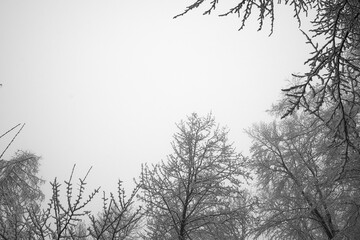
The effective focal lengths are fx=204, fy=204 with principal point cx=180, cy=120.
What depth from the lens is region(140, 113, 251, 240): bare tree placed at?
197 inches

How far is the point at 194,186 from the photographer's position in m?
5.04

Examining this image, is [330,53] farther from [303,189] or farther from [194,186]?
[303,189]

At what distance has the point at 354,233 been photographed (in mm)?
3824

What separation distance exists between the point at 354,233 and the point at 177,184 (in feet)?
12.4

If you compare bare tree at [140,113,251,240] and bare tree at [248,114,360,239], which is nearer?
bare tree at [248,114,360,239]

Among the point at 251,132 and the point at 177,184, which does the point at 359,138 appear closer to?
the point at 177,184

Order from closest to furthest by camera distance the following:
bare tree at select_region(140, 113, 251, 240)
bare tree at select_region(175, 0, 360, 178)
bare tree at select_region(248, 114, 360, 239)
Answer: bare tree at select_region(175, 0, 360, 178) → bare tree at select_region(248, 114, 360, 239) → bare tree at select_region(140, 113, 251, 240)

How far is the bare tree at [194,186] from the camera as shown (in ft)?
16.4

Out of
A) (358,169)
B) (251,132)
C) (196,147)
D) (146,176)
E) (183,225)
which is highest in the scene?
(251,132)

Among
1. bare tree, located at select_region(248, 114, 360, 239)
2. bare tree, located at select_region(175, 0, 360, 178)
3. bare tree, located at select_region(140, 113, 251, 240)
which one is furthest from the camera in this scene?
bare tree, located at select_region(140, 113, 251, 240)

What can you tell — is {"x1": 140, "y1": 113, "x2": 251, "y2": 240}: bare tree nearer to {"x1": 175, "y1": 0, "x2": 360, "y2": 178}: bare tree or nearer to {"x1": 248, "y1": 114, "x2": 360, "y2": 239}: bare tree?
{"x1": 248, "y1": 114, "x2": 360, "y2": 239}: bare tree

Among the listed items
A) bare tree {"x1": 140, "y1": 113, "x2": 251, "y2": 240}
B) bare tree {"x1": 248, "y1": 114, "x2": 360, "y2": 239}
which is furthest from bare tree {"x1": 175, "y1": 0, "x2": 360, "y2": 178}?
bare tree {"x1": 140, "y1": 113, "x2": 251, "y2": 240}

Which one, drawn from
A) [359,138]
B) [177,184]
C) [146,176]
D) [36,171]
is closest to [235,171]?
[177,184]

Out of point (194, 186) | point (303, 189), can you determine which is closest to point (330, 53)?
point (194, 186)
